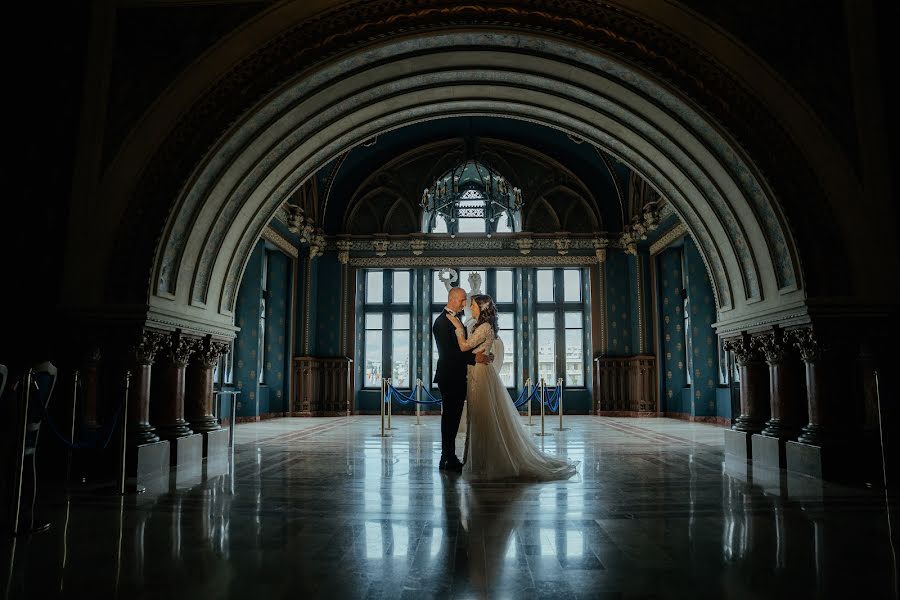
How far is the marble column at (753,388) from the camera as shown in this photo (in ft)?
25.0

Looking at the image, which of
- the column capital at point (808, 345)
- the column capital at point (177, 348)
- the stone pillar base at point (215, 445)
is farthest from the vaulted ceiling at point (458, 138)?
the column capital at point (808, 345)

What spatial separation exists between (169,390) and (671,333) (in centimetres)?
1338

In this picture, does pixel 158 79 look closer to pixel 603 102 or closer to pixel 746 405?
pixel 603 102

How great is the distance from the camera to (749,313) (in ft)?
24.2

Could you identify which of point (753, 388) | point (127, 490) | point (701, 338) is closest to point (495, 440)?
point (127, 490)

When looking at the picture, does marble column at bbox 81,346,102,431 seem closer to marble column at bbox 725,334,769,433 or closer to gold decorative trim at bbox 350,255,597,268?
marble column at bbox 725,334,769,433

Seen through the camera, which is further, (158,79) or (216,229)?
(216,229)

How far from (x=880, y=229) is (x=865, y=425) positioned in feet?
6.16

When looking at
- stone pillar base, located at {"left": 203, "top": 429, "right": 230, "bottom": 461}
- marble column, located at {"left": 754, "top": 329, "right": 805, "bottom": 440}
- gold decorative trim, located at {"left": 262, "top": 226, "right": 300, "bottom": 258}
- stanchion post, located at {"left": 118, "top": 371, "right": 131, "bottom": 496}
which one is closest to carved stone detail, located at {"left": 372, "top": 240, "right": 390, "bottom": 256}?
gold decorative trim, located at {"left": 262, "top": 226, "right": 300, "bottom": 258}

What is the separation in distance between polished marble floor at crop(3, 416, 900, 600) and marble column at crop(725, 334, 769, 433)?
1252 millimetres

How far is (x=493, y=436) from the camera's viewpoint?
243 inches

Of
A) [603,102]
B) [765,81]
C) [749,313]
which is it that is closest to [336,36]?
[603,102]

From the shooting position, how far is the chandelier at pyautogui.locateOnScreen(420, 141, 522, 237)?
17516 mm

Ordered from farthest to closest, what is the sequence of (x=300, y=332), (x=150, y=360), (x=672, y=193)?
1. (x=300, y=332)
2. (x=672, y=193)
3. (x=150, y=360)
